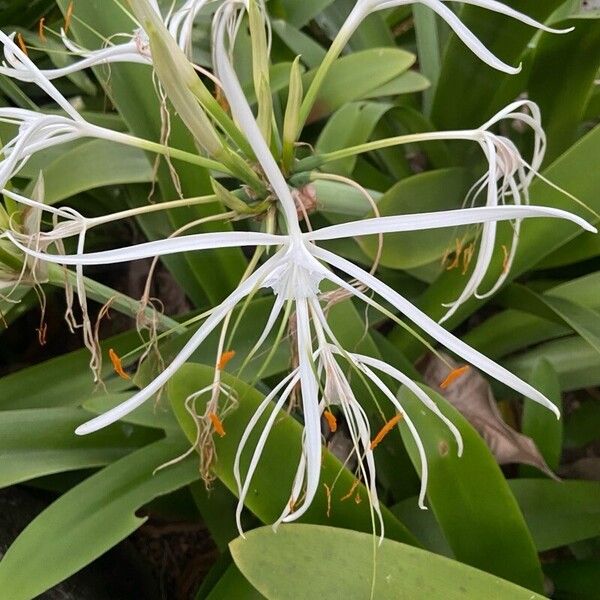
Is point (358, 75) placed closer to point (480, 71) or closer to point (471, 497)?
point (480, 71)

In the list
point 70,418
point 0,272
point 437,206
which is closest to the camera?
point 0,272

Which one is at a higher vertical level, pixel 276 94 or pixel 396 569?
pixel 276 94

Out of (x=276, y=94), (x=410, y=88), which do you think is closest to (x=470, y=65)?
(x=410, y=88)

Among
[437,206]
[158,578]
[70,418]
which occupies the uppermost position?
[437,206]

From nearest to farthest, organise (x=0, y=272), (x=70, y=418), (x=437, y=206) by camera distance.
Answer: (x=0, y=272) < (x=70, y=418) < (x=437, y=206)

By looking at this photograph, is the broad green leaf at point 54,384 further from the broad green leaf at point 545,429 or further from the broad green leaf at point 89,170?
the broad green leaf at point 545,429

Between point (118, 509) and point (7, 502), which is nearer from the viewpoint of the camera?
point (118, 509)

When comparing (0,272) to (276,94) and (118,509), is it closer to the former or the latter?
(118,509)

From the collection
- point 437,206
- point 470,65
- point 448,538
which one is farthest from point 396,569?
→ point 470,65
